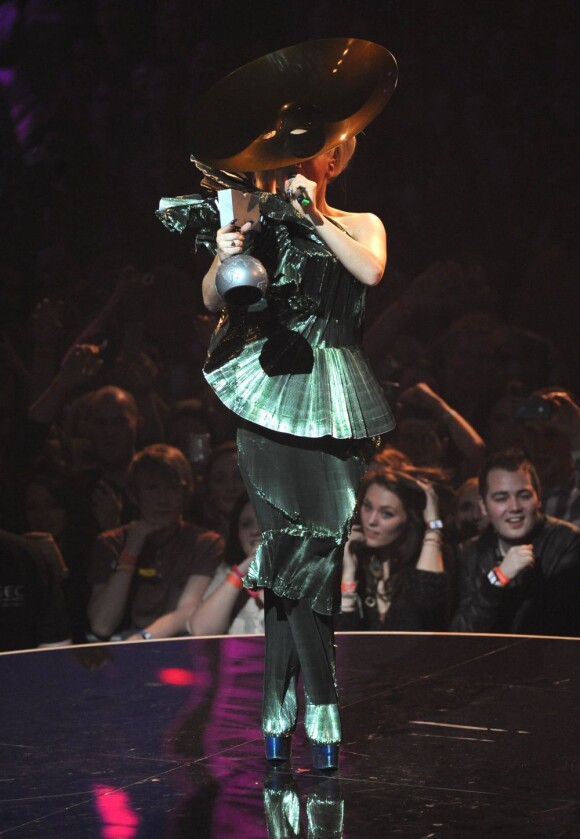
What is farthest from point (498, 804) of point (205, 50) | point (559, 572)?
point (205, 50)

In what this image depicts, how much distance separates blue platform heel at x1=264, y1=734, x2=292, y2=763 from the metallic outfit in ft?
0.04

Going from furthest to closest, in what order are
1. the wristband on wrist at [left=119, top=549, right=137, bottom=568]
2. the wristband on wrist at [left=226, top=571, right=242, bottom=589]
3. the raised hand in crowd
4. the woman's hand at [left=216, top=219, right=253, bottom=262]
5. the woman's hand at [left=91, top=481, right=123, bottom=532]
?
the raised hand in crowd → the woman's hand at [left=91, top=481, right=123, bottom=532] → the wristband on wrist at [left=119, top=549, right=137, bottom=568] → the wristband on wrist at [left=226, top=571, right=242, bottom=589] → the woman's hand at [left=216, top=219, right=253, bottom=262]

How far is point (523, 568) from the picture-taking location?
3.83 meters

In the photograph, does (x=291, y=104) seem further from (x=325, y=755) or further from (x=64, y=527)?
(x=64, y=527)

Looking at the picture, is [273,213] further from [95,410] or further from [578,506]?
[95,410]

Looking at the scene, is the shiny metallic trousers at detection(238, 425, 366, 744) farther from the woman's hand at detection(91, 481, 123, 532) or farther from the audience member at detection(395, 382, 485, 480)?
the woman's hand at detection(91, 481, 123, 532)

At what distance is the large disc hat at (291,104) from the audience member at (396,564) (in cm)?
203

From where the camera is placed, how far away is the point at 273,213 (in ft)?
6.58

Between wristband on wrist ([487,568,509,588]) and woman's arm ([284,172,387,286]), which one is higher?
woman's arm ([284,172,387,286])

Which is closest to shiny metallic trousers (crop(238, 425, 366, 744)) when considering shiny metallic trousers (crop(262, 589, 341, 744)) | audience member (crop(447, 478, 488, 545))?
shiny metallic trousers (crop(262, 589, 341, 744))

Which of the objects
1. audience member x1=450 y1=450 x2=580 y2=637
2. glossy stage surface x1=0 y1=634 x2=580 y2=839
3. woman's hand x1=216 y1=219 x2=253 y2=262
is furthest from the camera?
audience member x1=450 y1=450 x2=580 y2=637

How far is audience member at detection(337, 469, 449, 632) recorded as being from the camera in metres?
3.92

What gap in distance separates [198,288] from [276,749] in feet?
8.98

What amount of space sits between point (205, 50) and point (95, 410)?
1.49 m
